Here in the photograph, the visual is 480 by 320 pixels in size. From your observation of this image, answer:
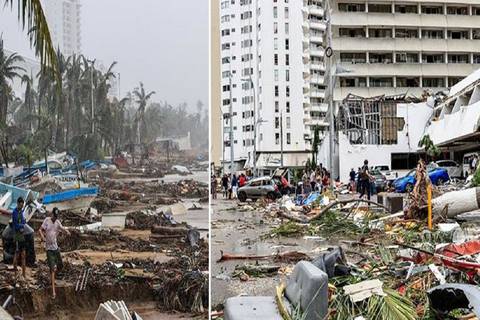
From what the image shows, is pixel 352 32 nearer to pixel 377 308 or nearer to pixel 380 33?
pixel 380 33

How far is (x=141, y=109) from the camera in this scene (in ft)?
Result: 16.6

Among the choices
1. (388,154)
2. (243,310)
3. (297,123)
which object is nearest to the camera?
(243,310)

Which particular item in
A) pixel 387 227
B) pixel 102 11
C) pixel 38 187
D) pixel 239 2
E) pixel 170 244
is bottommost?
pixel 387 227

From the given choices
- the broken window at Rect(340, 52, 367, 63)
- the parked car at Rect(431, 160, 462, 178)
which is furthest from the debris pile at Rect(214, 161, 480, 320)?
the broken window at Rect(340, 52, 367, 63)

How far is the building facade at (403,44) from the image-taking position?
69000 mm

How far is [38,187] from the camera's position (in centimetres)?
468

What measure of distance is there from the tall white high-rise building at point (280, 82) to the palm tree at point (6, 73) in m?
88.6

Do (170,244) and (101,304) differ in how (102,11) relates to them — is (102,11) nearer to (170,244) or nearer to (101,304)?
(170,244)

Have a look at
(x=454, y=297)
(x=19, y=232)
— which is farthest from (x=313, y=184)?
(x=19, y=232)

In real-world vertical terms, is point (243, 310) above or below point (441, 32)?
below

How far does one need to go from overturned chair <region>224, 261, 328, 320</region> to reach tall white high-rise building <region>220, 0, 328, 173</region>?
87.1m

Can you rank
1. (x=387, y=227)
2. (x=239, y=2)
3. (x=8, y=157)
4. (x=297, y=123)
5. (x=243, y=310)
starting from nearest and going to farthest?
(x=8, y=157)
(x=243, y=310)
(x=387, y=227)
(x=297, y=123)
(x=239, y=2)

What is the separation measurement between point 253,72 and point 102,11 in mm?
98904

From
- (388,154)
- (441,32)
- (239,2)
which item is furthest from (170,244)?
(239,2)
